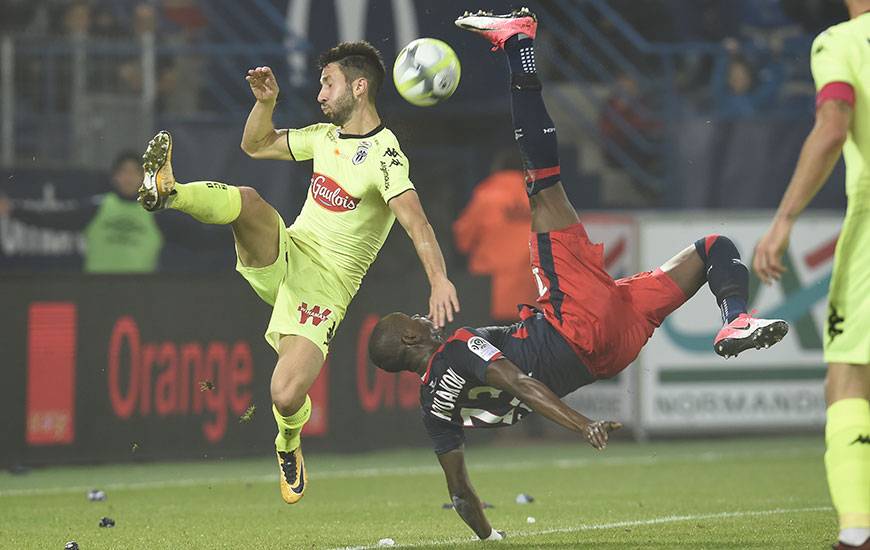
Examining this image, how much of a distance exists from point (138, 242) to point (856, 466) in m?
9.41

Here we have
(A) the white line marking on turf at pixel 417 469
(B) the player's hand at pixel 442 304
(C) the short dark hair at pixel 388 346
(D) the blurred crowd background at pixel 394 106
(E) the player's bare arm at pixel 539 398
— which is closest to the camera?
(E) the player's bare arm at pixel 539 398

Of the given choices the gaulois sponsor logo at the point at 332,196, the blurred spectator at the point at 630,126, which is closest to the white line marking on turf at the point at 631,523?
the gaulois sponsor logo at the point at 332,196

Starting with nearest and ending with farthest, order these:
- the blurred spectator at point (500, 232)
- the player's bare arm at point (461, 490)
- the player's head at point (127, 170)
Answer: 1. the player's bare arm at point (461, 490)
2. the player's head at point (127, 170)
3. the blurred spectator at point (500, 232)

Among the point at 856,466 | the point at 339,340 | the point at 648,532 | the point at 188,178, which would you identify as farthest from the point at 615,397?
the point at 856,466

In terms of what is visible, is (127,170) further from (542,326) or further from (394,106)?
(542,326)

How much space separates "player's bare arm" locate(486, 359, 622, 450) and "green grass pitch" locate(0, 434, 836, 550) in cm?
83

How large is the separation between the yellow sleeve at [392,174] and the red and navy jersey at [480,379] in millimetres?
922

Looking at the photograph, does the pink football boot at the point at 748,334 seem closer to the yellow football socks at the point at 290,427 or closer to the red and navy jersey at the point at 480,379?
the red and navy jersey at the point at 480,379

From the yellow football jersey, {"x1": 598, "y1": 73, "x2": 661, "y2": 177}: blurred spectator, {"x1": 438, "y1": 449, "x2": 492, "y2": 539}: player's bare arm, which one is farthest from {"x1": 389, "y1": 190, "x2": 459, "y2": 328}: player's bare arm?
{"x1": 598, "y1": 73, "x2": 661, "y2": 177}: blurred spectator

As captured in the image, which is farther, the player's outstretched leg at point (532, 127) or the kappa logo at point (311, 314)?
the kappa logo at point (311, 314)

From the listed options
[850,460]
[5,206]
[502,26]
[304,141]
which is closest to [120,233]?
[5,206]

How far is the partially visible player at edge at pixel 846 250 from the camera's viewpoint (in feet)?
19.3

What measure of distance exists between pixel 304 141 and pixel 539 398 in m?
2.55

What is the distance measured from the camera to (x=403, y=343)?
8.06 m
